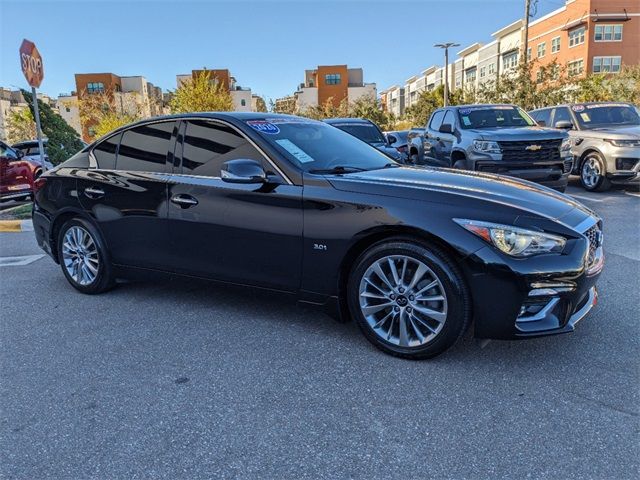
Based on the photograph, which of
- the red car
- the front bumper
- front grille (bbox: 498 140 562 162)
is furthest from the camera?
the red car

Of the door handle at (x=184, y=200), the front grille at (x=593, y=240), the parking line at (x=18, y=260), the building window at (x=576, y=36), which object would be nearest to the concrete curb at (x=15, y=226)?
the parking line at (x=18, y=260)

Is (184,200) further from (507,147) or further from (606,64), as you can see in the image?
(606,64)

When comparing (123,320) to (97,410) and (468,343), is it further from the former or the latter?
(468,343)

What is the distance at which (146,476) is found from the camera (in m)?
2.23

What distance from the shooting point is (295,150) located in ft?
12.7

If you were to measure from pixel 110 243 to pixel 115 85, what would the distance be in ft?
250

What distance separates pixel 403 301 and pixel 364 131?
9.03m

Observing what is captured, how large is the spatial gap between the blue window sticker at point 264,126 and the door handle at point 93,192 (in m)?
1.59

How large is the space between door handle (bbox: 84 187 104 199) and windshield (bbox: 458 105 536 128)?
716 centimetres

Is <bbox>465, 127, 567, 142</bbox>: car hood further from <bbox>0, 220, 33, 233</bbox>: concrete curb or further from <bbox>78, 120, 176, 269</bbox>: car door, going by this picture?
<bbox>0, 220, 33, 233</bbox>: concrete curb

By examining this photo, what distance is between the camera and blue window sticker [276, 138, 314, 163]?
379 cm

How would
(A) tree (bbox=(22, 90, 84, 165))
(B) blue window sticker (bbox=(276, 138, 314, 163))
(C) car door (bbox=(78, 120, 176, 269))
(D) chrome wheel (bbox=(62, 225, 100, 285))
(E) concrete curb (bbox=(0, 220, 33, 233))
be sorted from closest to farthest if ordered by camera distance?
(B) blue window sticker (bbox=(276, 138, 314, 163)) < (C) car door (bbox=(78, 120, 176, 269)) < (D) chrome wheel (bbox=(62, 225, 100, 285)) < (E) concrete curb (bbox=(0, 220, 33, 233)) < (A) tree (bbox=(22, 90, 84, 165))

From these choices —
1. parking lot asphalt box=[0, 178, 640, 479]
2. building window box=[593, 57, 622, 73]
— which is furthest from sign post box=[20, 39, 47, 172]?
building window box=[593, 57, 622, 73]

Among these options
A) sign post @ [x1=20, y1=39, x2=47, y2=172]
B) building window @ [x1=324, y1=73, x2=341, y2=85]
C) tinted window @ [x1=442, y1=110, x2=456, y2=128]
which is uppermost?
building window @ [x1=324, y1=73, x2=341, y2=85]
